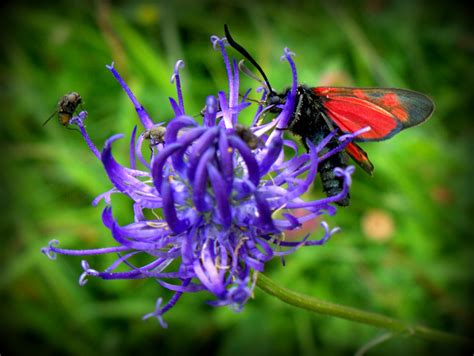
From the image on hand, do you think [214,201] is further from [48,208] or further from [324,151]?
[48,208]

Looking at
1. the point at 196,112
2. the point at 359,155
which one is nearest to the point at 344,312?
the point at 359,155

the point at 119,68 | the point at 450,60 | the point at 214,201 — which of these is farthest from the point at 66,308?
the point at 450,60

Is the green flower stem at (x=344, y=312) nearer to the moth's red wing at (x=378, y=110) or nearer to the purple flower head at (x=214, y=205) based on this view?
the purple flower head at (x=214, y=205)

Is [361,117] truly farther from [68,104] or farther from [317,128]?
[68,104]

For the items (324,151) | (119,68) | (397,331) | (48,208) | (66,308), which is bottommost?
(397,331)

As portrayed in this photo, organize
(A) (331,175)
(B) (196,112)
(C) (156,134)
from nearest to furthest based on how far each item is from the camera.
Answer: (C) (156,134), (A) (331,175), (B) (196,112)

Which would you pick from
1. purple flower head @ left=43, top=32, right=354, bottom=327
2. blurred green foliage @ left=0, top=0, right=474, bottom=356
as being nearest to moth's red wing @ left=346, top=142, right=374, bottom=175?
purple flower head @ left=43, top=32, right=354, bottom=327
